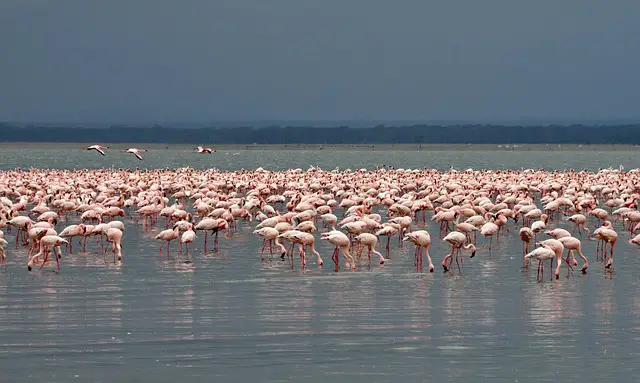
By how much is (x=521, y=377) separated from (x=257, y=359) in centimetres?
350

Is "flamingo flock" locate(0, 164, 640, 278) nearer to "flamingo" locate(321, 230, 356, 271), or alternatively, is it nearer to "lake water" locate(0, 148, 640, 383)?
"flamingo" locate(321, 230, 356, 271)

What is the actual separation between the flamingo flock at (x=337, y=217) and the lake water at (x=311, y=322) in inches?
25.4

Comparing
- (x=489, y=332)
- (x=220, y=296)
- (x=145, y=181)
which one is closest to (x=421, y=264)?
(x=220, y=296)

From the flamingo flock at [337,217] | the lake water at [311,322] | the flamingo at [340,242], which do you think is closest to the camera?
the lake water at [311,322]

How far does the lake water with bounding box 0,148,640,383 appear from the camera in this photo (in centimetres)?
1458

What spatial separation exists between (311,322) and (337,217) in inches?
758

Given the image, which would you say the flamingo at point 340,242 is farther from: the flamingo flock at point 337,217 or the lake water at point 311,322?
the lake water at point 311,322

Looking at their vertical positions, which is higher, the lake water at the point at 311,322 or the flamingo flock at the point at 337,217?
the flamingo flock at the point at 337,217

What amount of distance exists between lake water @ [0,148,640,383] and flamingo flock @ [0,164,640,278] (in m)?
0.65

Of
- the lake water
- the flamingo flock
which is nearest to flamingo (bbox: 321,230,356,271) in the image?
the flamingo flock

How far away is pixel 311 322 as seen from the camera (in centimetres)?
1773

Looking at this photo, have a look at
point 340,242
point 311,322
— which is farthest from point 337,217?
point 311,322

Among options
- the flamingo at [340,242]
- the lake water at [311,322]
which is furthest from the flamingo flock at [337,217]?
the lake water at [311,322]

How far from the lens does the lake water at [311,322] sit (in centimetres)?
1458
